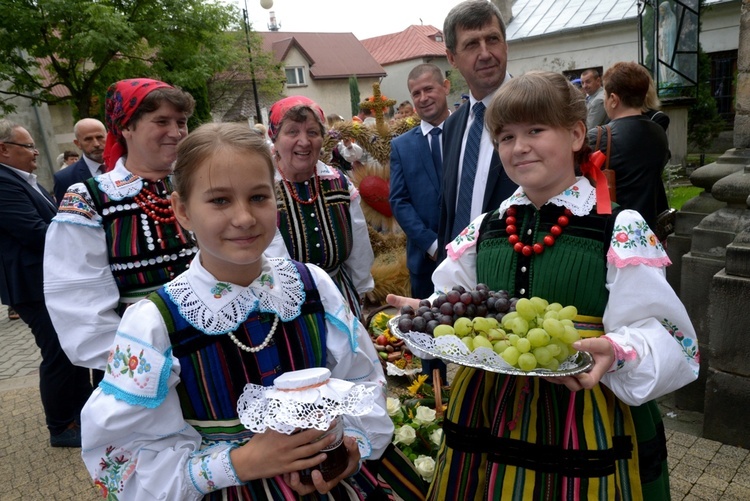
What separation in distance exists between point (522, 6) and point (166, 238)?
2251cm

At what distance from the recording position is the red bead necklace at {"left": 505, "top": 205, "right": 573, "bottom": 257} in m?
1.73

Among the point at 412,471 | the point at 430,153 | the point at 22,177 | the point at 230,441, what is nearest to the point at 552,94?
the point at 412,471

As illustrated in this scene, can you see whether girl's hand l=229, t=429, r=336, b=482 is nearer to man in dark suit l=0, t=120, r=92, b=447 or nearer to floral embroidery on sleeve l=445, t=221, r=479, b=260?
floral embroidery on sleeve l=445, t=221, r=479, b=260

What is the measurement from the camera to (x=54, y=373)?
3.72 m

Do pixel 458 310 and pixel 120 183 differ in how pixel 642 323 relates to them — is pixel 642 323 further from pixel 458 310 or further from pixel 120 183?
pixel 120 183

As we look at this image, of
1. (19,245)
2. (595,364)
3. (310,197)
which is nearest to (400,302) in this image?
(595,364)

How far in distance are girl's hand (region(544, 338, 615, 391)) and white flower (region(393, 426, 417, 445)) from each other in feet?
4.17

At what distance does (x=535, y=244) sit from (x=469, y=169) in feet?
3.09

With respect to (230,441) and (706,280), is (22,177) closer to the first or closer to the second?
(230,441)

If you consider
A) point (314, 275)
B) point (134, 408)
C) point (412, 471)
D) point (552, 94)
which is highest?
point (552, 94)

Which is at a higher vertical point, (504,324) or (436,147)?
(436,147)

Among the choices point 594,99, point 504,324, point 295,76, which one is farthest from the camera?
point 295,76

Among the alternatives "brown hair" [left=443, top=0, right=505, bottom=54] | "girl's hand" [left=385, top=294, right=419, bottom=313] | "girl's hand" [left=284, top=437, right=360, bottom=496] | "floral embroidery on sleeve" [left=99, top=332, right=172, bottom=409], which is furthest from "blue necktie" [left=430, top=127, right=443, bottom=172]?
"floral embroidery on sleeve" [left=99, top=332, right=172, bottom=409]

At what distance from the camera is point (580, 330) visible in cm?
166
